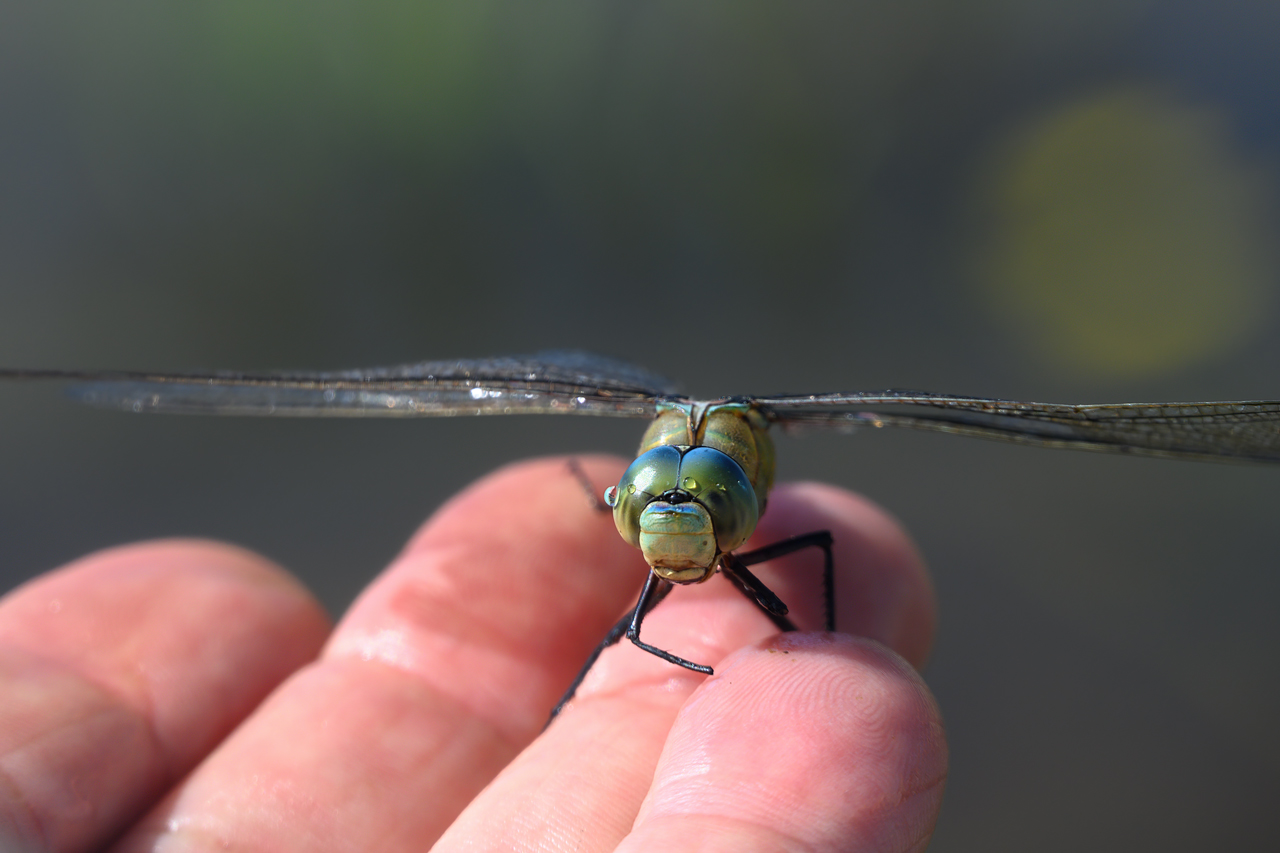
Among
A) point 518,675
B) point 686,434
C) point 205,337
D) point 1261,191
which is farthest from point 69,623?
point 1261,191

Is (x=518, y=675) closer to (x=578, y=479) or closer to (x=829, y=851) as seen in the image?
(x=578, y=479)

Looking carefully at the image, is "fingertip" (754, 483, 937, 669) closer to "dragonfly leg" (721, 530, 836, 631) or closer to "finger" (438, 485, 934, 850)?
"finger" (438, 485, 934, 850)

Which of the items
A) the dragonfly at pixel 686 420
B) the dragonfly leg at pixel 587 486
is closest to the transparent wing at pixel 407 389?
the dragonfly at pixel 686 420

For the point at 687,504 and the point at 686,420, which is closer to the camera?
the point at 687,504

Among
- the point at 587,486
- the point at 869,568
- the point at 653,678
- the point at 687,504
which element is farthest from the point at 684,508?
the point at 587,486

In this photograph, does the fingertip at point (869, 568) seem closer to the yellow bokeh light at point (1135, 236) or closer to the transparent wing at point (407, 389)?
the transparent wing at point (407, 389)

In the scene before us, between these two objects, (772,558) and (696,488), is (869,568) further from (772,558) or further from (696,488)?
(696,488)

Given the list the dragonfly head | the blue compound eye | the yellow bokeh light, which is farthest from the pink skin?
the yellow bokeh light
